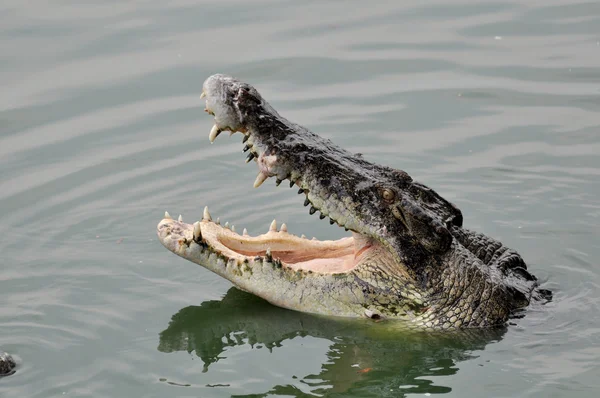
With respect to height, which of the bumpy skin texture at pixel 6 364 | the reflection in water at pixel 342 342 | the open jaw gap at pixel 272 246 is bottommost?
the bumpy skin texture at pixel 6 364

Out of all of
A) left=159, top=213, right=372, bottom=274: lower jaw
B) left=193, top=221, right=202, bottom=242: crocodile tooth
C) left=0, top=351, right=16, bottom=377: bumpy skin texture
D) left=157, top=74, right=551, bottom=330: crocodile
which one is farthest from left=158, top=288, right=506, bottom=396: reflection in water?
left=0, top=351, right=16, bottom=377: bumpy skin texture

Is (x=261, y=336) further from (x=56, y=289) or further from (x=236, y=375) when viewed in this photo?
(x=56, y=289)

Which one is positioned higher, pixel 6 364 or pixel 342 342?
pixel 342 342

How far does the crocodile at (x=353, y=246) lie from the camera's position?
7957 millimetres

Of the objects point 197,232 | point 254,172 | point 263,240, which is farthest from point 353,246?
point 254,172

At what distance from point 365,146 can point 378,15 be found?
13.2ft

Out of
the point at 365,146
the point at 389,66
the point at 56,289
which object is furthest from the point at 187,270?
the point at 389,66

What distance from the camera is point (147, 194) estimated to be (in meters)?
10.9

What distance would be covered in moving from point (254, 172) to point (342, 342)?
11.2 feet

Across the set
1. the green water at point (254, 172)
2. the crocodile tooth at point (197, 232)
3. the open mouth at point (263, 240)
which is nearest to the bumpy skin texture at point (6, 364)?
the green water at point (254, 172)

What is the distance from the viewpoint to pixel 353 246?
874cm

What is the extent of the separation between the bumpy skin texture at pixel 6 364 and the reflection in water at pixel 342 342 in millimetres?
1148

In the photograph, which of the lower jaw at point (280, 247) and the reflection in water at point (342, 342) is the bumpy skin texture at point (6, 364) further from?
the lower jaw at point (280, 247)

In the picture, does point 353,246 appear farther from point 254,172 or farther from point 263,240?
point 254,172
